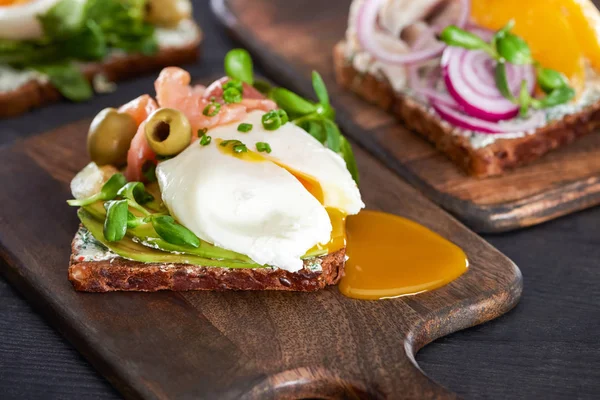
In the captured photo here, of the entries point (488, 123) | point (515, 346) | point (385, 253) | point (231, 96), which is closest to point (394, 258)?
point (385, 253)

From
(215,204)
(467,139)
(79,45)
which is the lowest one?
(79,45)

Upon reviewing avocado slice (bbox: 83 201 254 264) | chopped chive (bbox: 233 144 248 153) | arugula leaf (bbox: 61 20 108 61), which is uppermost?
chopped chive (bbox: 233 144 248 153)

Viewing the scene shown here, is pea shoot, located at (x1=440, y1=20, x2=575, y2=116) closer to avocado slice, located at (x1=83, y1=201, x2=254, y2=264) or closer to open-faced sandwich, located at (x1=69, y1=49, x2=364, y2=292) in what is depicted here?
open-faced sandwich, located at (x1=69, y1=49, x2=364, y2=292)

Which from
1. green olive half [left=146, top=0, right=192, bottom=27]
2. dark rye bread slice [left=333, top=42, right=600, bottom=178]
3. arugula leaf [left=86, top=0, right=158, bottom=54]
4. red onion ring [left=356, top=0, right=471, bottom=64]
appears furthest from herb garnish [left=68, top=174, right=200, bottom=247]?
green olive half [left=146, top=0, right=192, bottom=27]

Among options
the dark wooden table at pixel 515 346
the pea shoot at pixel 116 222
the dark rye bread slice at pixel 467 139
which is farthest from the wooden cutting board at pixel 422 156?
the pea shoot at pixel 116 222

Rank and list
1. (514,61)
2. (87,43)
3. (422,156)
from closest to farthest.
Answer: (514,61) < (422,156) < (87,43)

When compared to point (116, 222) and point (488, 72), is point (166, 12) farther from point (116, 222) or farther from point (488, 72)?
point (116, 222)

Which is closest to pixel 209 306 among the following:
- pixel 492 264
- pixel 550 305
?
pixel 492 264
